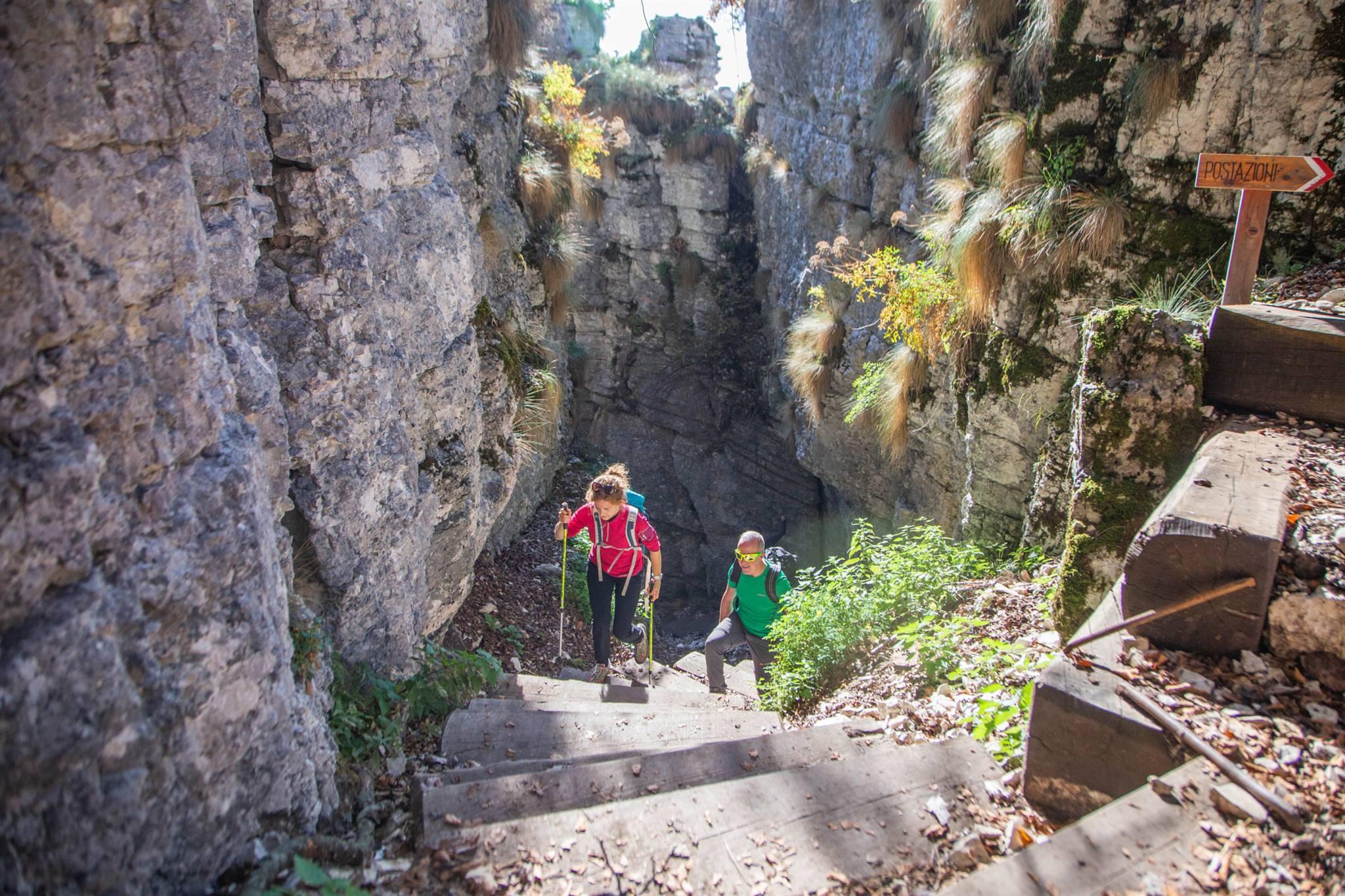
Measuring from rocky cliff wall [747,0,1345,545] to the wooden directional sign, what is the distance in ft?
4.84

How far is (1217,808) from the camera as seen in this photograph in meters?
2.30

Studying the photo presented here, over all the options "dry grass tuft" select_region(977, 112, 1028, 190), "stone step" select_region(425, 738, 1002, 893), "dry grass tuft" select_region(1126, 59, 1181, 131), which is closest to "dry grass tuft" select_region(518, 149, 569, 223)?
"dry grass tuft" select_region(977, 112, 1028, 190)

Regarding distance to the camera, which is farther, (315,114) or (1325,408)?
(315,114)

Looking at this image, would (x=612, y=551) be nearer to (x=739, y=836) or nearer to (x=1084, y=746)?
(x=739, y=836)

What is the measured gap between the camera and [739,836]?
2.52 meters

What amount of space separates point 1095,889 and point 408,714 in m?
3.67

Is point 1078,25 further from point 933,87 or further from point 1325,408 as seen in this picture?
point 1325,408

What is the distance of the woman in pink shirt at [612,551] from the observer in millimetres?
6133

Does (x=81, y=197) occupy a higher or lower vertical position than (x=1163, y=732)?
higher

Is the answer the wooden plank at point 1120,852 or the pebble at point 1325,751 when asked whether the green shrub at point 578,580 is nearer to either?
the wooden plank at point 1120,852

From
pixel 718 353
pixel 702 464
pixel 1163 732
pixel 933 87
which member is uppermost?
pixel 933 87

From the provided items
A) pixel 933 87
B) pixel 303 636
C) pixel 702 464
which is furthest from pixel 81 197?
pixel 702 464

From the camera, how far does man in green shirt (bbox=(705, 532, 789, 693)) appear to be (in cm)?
620

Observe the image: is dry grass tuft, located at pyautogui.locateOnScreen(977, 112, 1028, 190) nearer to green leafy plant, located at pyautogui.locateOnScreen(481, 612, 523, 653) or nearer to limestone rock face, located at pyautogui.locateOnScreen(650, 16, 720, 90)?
green leafy plant, located at pyautogui.locateOnScreen(481, 612, 523, 653)
